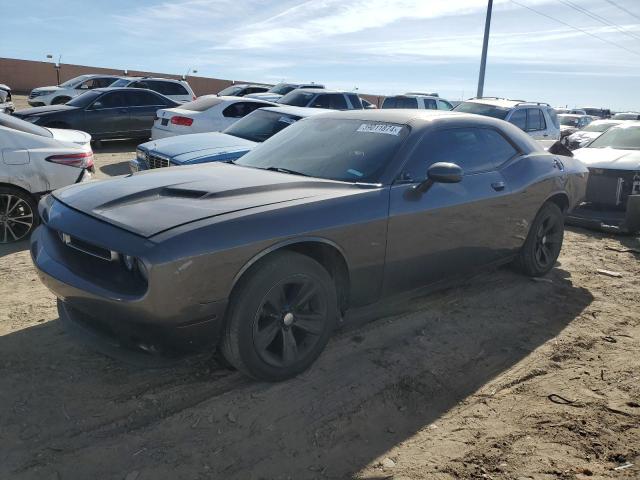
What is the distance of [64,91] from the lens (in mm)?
19312

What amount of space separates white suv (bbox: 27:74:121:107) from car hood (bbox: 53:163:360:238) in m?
17.4

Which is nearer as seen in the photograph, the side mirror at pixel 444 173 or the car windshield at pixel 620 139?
the side mirror at pixel 444 173

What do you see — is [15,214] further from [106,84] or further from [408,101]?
[106,84]

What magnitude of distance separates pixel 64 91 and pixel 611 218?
725 inches

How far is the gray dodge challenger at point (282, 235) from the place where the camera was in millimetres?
2809

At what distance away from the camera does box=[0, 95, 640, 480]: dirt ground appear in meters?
2.66

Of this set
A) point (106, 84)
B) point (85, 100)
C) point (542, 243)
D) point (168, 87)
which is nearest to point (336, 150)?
point (542, 243)

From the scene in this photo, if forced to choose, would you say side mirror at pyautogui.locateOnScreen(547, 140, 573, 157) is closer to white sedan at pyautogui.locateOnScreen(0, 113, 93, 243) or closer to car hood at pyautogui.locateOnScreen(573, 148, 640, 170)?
car hood at pyautogui.locateOnScreen(573, 148, 640, 170)

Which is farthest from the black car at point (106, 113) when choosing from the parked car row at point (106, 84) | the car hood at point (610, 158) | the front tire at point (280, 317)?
the front tire at point (280, 317)

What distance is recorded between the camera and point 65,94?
756 inches

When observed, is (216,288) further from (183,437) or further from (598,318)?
(598,318)

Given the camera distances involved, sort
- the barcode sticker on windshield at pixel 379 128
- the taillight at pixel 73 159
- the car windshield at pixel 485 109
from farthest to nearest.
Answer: the car windshield at pixel 485 109
the taillight at pixel 73 159
the barcode sticker on windshield at pixel 379 128

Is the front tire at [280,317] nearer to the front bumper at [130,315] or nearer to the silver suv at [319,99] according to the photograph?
the front bumper at [130,315]

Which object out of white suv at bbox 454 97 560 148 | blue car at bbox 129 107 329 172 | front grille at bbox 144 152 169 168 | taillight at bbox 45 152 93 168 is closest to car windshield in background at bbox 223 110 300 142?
blue car at bbox 129 107 329 172
